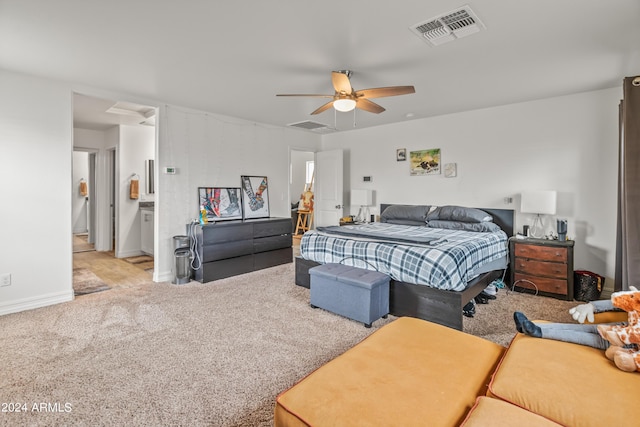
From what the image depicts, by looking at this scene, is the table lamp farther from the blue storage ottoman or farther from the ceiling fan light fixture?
the ceiling fan light fixture

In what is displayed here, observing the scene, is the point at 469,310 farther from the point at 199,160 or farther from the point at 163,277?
the point at 199,160

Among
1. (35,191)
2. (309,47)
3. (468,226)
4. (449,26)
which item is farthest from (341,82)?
(35,191)

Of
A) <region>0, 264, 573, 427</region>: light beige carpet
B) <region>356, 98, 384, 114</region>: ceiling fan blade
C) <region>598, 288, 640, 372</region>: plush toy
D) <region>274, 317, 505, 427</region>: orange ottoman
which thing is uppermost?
<region>356, 98, 384, 114</region>: ceiling fan blade

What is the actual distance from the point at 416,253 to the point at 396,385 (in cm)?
183

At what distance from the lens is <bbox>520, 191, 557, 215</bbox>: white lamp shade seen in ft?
12.8

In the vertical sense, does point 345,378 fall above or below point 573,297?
above

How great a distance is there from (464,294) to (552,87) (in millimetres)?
2814

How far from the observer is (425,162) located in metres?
5.39

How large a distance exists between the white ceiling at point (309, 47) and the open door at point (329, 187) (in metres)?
2.46

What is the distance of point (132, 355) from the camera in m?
2.42

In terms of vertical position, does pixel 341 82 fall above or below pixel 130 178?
above

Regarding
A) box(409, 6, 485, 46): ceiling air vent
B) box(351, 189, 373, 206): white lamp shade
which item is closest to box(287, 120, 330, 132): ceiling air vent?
box(351, 189, 373, 206): white lamp shade

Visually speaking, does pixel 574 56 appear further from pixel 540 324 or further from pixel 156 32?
pixel 156 32

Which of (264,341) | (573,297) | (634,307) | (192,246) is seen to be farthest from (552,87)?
(192,246)
